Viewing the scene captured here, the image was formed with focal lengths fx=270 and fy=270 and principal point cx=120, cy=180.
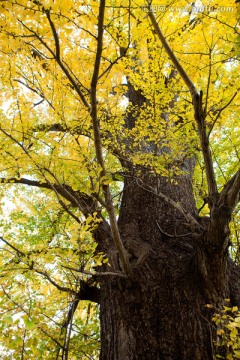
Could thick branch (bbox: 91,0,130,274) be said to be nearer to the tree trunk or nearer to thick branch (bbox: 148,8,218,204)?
the tree trunk

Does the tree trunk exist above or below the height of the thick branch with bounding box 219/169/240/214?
below

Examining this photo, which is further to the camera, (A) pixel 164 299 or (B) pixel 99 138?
(A) pixel 164 299

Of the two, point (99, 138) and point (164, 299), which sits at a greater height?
point (99, 138)

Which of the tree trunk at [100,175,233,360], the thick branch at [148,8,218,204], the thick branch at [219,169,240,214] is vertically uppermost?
the thick branch at [148,8,218,204]

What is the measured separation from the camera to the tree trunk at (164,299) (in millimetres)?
2607

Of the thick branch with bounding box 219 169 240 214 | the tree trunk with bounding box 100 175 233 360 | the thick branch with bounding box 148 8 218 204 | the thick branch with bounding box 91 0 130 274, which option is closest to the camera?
the thick branch with bounding box 91 0 130 274

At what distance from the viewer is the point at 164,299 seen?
9.61 ft

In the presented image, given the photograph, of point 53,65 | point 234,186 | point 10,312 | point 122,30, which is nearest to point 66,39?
point 53,65

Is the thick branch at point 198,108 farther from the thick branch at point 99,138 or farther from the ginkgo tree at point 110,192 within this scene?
the thick branch at point 99,138

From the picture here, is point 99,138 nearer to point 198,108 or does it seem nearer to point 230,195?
point 198,108

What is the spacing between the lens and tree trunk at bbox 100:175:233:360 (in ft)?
8.55

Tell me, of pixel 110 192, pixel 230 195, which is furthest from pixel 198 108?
pixel 110 192

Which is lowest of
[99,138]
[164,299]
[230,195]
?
[164,299]

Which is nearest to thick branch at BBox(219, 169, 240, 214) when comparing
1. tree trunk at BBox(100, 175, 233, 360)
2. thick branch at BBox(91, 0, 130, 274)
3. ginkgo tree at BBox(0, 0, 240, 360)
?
ginkgo tree at BBox(0, 0, 240, 360)
